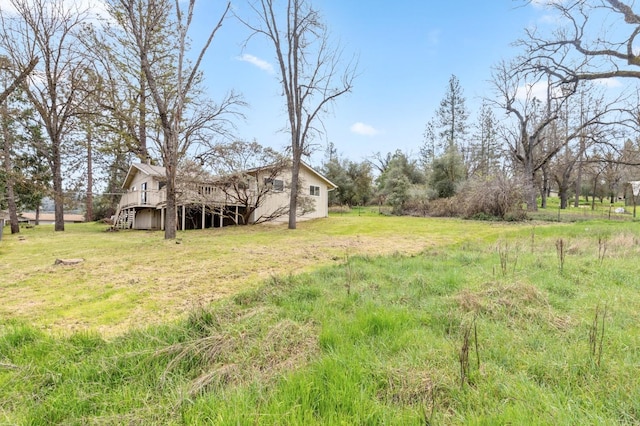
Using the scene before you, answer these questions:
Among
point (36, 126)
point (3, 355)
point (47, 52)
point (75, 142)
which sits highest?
point (47, 52)

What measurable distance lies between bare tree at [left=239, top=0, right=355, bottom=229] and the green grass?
41.7 feet

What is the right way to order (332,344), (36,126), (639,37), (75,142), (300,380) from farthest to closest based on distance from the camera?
(36,126) → (75,142) → (639,37) → (332,344) → (300,380)

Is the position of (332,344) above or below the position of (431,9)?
below

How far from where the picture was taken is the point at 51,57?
1485cm

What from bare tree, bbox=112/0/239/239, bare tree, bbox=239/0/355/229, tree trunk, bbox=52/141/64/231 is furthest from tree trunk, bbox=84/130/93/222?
bare tree, bbox=239/0/355/229

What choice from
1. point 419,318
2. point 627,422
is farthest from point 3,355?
point 627,422

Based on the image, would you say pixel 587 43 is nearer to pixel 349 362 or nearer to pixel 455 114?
pixel 349 362

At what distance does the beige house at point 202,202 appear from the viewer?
16.0 meters

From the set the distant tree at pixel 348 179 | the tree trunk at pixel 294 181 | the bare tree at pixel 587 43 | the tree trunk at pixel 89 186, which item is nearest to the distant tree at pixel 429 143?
the distant tree at pixel 348 179

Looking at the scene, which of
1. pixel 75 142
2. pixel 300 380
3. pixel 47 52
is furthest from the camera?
pixel 75 142

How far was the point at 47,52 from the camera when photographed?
48.3 feet

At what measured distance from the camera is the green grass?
5.35 feet

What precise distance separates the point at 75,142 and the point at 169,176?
1053cm

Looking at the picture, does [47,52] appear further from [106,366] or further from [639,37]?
[639,37]
